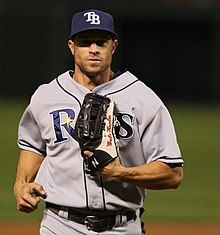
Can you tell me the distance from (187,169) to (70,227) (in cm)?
Answer: 1073

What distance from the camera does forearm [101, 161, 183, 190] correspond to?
443 centimetres

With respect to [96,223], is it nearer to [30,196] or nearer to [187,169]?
[30,196]

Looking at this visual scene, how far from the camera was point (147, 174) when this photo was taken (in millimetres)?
4480

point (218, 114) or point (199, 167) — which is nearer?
point (199, 167)

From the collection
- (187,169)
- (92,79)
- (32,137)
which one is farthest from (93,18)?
(187,169)

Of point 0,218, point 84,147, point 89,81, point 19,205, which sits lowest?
point 0,218

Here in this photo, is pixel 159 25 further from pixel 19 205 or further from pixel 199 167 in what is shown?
pixel 19 205

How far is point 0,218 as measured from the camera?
1070 centimetres

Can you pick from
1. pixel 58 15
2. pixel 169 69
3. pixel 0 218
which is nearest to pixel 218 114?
pixel 169 69

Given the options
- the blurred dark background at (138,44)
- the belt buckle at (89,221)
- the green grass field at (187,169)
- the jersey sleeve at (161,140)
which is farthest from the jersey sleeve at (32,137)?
the blurred dark background at (138,44)

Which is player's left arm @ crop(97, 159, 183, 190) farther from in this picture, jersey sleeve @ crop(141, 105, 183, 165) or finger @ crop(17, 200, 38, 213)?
finger @ crop(17, 200, 38, 213)

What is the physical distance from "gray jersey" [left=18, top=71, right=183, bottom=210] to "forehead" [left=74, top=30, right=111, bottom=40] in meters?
0.23

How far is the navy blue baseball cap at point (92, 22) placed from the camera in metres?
4.59

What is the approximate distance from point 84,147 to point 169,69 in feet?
69.1
